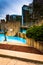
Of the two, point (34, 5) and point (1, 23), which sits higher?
point (34, 5)

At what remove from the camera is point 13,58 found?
13.8ft

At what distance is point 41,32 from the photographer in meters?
5.71

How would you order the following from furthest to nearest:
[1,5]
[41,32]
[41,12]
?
1. [41,12]
2. [1,5]
3. [41,32]

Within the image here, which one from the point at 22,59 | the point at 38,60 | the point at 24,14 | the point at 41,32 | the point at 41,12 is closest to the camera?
the point at 38,60

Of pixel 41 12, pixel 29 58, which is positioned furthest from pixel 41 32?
pixel 41 12

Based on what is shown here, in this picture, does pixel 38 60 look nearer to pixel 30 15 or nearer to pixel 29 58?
pixel 29 58

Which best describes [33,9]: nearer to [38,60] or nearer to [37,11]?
[37,11]

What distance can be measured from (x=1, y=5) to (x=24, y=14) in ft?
27.6

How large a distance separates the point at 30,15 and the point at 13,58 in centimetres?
2147

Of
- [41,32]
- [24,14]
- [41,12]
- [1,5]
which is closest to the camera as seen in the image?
[41,32]

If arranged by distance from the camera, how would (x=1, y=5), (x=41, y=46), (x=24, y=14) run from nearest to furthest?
(x=41, y=46), (x=1, y=5), (x=24, y=14)

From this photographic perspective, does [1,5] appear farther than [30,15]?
No

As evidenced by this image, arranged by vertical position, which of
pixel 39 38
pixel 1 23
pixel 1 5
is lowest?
pixel 1 23

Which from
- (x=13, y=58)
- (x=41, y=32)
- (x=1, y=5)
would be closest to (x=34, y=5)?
(x=1, y=5)
